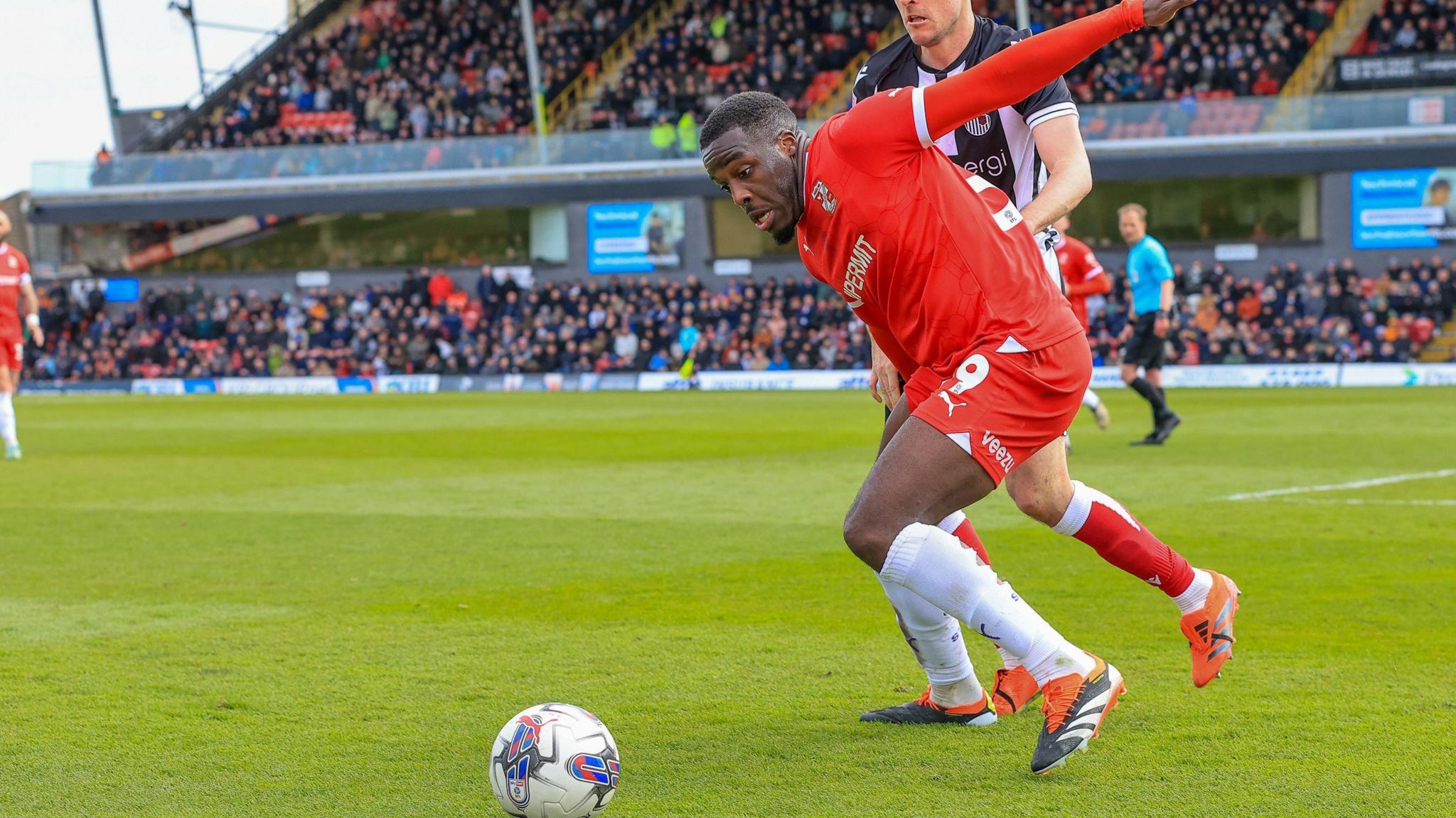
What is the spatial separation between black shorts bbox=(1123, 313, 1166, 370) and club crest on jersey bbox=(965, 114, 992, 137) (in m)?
10.6

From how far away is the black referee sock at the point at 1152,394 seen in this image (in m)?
15.1

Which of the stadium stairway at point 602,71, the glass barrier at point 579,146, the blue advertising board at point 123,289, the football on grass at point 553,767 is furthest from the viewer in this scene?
the blue advertising board at point 123,289

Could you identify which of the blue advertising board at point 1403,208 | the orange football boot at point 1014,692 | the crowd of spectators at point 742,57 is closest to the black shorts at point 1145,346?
the orange football boot at point 1014,692

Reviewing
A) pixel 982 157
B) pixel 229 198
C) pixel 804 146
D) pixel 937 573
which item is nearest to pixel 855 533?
pixel 937 573

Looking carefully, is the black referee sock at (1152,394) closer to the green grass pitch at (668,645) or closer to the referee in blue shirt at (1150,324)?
the referee in blue shirt at (1150,324)

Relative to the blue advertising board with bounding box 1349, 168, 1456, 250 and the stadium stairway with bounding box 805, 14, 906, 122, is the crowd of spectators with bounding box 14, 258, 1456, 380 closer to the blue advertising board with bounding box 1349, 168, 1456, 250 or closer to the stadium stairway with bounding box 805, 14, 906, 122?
the blue advertising board with bounding box 1349, 168, 1456, 250

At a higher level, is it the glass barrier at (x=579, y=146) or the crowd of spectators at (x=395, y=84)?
the crowd of spectators at (x=395, y=84)

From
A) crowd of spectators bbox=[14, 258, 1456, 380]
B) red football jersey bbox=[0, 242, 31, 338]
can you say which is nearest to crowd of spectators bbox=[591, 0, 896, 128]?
crowd of spectators bbox=[14, 258, 1456, 380]

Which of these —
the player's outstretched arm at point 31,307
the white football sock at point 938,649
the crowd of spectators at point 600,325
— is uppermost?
the player's outstretched arm at point 31,307

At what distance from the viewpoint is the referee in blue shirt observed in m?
15.0

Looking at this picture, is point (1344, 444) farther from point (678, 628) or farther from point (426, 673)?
point (426, 673)

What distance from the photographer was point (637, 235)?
3869 cm

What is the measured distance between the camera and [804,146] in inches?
164

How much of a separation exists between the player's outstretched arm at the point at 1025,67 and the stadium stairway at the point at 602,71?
38596 millimetres
